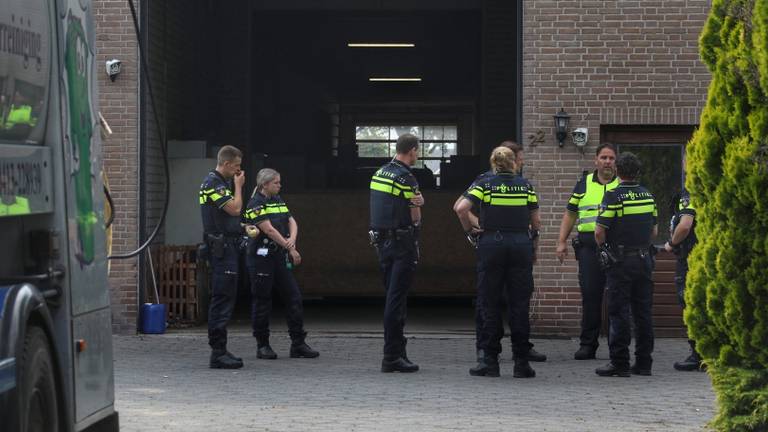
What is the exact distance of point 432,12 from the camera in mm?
23297

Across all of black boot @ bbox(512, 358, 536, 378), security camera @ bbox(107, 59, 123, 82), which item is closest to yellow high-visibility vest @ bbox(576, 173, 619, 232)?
black boot @ bbox(512, 358, 536, 378)

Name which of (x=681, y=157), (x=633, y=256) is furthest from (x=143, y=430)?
(x=681, y=157)

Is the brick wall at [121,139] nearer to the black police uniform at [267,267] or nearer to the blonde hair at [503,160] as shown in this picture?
the black police uniform at [267,267]

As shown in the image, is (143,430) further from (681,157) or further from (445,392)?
(681,157)

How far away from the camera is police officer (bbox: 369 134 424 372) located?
474 inches

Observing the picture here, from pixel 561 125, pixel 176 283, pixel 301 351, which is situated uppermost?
pixel 561 125

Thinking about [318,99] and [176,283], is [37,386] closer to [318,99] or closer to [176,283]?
[176,283]

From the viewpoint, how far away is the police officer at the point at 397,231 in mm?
12047

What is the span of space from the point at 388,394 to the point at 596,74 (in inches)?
221

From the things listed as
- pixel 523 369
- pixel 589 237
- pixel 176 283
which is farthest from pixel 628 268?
pixel 176 283

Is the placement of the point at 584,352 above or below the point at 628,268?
below

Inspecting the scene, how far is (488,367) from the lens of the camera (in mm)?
11992

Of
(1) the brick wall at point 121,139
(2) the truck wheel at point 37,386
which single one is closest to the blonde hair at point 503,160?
(1) the brick wall at point 121,139

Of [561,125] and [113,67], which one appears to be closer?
[561,125]
